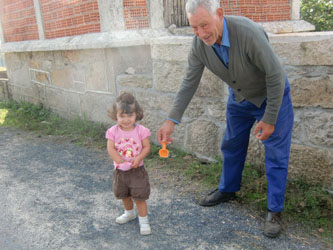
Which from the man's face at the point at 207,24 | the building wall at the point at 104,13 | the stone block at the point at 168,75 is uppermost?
the building wall at the point at 104,13

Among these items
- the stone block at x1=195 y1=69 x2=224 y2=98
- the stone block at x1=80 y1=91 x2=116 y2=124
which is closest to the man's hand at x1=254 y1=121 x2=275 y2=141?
the stone block at x1=195 y1=69 x2=224 y2=98

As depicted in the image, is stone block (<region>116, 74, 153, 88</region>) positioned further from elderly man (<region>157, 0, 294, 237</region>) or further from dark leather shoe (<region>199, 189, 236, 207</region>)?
dark leather shoe (<region>199, 189, 236, 207</region>)

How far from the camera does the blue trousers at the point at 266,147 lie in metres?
2.35

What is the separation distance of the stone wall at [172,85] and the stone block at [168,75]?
12 mm

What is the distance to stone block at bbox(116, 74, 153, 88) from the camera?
4.17 meters

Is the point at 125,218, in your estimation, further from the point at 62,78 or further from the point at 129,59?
the point at 62,78

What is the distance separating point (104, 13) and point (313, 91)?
3.00 m

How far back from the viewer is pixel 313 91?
2768 millimetres

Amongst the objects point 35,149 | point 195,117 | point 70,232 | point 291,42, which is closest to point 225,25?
point 291,42

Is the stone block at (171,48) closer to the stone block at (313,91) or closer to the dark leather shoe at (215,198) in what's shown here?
the stone block at (313,91)

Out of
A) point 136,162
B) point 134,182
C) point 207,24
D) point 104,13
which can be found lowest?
point 134,182

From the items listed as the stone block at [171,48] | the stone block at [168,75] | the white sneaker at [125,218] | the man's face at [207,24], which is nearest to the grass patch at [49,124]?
the stone block at [168,75]

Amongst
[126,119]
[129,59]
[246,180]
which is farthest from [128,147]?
[129,59]

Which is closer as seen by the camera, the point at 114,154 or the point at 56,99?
the point at 114,154
